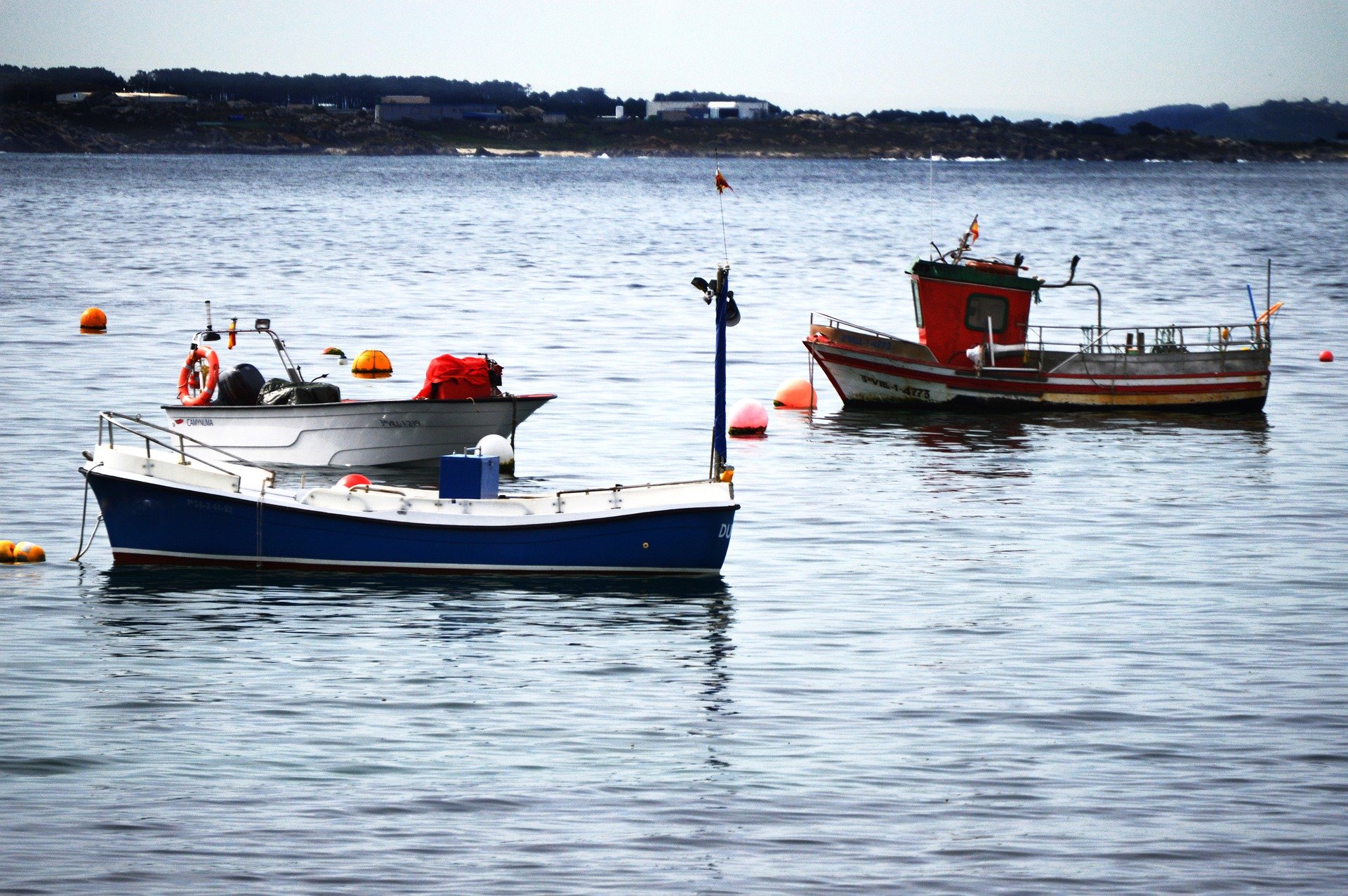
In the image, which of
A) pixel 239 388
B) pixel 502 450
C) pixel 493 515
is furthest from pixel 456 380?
pixel 493 515

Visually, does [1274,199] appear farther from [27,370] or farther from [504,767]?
[504,767]

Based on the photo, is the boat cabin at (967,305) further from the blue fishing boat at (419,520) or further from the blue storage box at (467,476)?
the blue storage box at (467,476)

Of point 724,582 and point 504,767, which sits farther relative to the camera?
point 724,582

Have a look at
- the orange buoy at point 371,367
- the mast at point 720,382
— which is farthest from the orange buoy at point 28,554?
the orange buoy at point 371,367

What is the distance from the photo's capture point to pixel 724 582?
67.3 ft

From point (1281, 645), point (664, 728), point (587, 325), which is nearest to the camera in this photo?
point (664, 728)

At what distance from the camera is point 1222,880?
1197cm

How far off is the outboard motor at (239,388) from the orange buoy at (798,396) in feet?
42.0

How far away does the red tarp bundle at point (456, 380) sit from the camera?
2712 centimetres

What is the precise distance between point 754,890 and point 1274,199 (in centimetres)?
19567

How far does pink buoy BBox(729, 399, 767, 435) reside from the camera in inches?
1296

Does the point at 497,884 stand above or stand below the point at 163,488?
below

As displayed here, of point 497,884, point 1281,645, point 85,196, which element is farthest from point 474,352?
point 85,196

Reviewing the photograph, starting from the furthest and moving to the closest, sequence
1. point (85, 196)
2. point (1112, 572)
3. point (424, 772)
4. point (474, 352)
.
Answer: point (85, 196)
point (474, 352)
point (1112, 572)
point (424, 772)
